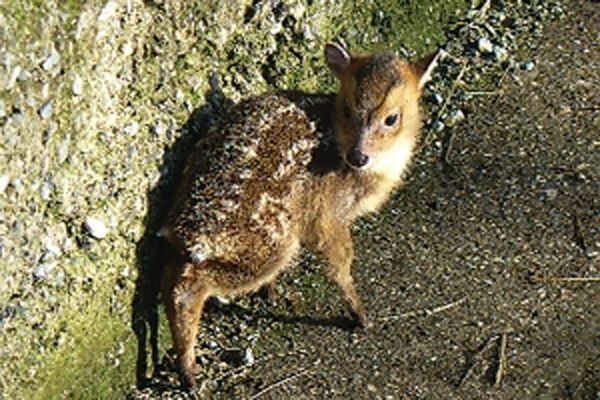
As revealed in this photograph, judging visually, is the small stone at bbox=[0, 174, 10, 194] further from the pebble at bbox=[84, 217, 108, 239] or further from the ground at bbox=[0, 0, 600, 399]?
the pebble at bbox=[84, 217, 108, 239]

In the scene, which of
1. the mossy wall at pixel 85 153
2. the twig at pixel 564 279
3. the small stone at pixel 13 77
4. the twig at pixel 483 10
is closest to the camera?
the small stone at pixel 13 77

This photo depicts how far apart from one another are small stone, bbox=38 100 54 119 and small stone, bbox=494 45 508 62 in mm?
3105

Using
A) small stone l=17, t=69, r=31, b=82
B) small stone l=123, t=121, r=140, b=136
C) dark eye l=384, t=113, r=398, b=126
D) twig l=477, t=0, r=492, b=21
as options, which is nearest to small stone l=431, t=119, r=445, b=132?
twig l=477, t=0, r=492, b=21

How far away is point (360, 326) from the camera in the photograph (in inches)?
184

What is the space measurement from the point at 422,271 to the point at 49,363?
5.86ft

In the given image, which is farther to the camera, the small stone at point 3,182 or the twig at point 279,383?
the twig at point 279,383

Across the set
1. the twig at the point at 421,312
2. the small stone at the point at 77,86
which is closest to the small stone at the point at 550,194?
the twig at the point at 421,312

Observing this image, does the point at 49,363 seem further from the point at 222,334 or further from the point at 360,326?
the point at 360,326

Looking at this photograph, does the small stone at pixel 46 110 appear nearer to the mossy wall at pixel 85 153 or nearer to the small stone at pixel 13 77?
the mossy wall at pixel 85 153

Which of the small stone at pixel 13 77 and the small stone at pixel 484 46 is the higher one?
the small stone at pixel 13 77

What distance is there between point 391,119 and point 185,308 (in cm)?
120

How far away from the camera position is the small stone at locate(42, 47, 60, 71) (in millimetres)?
3668

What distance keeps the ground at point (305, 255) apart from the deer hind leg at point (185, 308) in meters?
0.11

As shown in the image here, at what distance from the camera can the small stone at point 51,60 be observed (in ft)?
12.0
